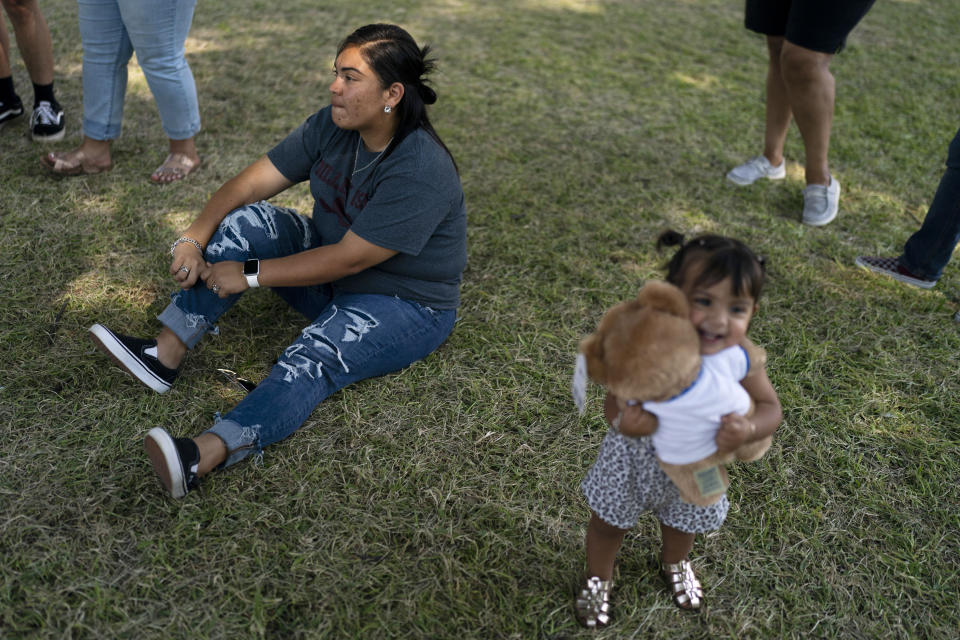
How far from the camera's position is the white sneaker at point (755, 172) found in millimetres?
3627

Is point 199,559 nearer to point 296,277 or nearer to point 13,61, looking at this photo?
point 296,277

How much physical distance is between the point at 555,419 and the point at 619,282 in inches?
32.7

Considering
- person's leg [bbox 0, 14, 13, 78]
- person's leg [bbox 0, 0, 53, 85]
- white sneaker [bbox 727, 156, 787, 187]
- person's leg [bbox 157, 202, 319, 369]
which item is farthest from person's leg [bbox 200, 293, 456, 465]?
person's leg [bbox 0, 14, 13, 78]

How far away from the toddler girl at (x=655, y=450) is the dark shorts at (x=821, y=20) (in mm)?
2029

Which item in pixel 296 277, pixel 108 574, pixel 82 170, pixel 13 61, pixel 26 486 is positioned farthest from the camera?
pixel 13 61

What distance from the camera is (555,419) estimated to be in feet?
7.30

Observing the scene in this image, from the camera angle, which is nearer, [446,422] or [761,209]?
[446,422]

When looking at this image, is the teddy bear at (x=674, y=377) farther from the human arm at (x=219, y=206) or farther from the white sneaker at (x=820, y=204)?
the white sneaker at (x=820, y=204)

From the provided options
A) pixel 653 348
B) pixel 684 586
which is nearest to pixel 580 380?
pixel 653 348

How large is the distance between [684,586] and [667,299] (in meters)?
0.79

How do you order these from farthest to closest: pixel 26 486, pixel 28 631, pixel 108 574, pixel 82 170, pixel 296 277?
1. pixel 82 170
2. pixel 296 277
3. pixel 26 486
4. pixel 108 574
5. pixel 28 631

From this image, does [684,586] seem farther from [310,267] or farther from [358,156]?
[358,156]

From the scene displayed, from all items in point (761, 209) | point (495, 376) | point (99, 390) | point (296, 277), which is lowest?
point (761, 209)

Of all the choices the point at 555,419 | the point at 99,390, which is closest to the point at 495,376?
the point at 555,419
